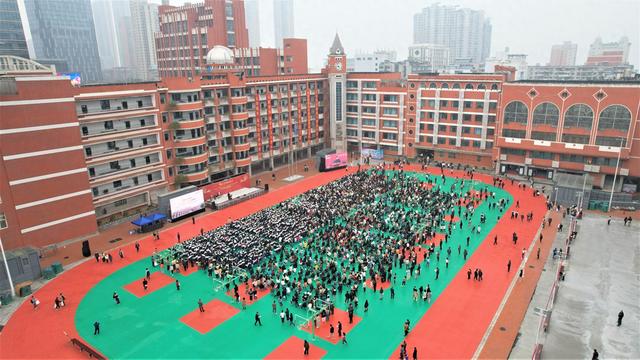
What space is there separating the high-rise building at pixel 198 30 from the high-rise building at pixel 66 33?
78.3 m

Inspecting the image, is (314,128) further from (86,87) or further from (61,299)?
(61,299)

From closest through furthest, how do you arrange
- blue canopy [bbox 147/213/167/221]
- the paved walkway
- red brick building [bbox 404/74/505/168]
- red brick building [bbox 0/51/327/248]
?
1. the paved walkway
2. red brick building [bbox 0/51/327/248]
3. blue canopy [bbox 147/213/167/221]
4. red brick building [bbox 404/74/505/168]

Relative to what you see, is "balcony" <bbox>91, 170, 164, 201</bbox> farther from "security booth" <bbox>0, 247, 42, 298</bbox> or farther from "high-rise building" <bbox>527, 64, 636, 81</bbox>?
"high-rise building" <bbox>527, 64, 636, 81</bbox>

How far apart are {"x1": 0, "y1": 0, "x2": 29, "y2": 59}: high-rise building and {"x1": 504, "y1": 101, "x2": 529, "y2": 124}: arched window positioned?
4763 inches

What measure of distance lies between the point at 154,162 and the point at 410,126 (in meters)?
46.9

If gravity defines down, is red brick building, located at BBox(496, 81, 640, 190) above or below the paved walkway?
above

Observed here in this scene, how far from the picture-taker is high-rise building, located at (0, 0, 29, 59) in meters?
105

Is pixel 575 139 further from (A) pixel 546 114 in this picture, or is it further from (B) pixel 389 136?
(B) pixel 389 136

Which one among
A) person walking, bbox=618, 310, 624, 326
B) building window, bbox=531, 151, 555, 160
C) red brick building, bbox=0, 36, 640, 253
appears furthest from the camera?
building window, bbox=531, 151, 555, 160

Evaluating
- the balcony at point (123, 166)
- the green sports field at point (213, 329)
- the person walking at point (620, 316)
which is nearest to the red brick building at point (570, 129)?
the person walking at point (620, 316)

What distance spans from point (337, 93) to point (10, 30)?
90.8 m

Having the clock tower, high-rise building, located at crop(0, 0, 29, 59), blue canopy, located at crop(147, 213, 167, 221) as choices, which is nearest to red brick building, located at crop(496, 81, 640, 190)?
the clock tower

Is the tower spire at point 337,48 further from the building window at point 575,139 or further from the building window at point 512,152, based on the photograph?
the building window at point 575,139

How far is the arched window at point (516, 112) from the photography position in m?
61.7
